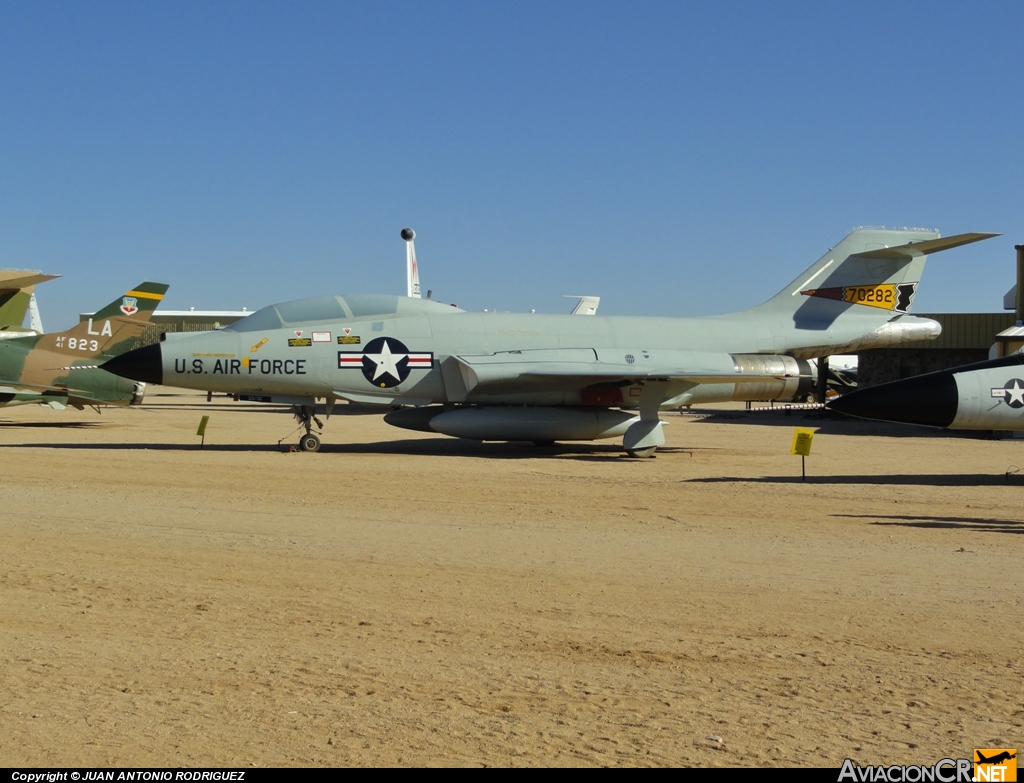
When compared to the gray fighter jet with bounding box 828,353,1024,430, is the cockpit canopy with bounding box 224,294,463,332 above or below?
above

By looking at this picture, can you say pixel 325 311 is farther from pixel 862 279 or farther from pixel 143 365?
pixel 862 279

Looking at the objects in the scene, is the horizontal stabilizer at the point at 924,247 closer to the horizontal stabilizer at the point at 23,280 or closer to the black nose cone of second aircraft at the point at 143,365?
the black nose cone of second aircraft at the point at 143,365

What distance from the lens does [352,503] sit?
1271cm

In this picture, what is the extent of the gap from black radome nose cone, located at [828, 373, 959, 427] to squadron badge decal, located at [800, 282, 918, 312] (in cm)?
634

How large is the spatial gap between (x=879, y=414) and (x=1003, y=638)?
8.92 m

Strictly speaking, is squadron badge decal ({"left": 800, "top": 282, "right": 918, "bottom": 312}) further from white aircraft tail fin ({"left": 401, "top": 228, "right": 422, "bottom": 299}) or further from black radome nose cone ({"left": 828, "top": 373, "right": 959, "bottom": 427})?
white aircraft tail fin ({"left": 401, "top": 228, "right": 422, "bottom": 299})

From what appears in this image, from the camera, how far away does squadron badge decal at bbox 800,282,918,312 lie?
2139 cm

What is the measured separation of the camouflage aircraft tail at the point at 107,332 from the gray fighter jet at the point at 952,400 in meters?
20.0

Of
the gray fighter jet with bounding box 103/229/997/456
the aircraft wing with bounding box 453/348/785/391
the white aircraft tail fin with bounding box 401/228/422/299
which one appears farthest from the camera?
the white aircraft tail fin with bounding box 401/228/422/299

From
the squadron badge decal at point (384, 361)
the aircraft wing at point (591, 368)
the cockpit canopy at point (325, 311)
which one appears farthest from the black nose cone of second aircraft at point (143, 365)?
the aircraft wing at point (591, 368)

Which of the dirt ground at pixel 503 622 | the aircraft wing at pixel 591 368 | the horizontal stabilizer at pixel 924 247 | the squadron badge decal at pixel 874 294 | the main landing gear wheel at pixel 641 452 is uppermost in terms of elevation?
the horizontal stabilizer at pixel 924 247

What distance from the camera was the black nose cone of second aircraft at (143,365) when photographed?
60.5 ft

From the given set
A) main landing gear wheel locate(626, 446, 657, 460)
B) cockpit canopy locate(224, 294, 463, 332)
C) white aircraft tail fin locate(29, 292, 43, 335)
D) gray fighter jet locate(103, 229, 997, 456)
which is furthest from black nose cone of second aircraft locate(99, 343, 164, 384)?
white aircraft tail fin locate(29, 292, 43, 335)

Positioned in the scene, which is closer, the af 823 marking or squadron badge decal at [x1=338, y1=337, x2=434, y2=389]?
squadron badge decal at [x1=338, y1=337, x2=434, y2=389]
